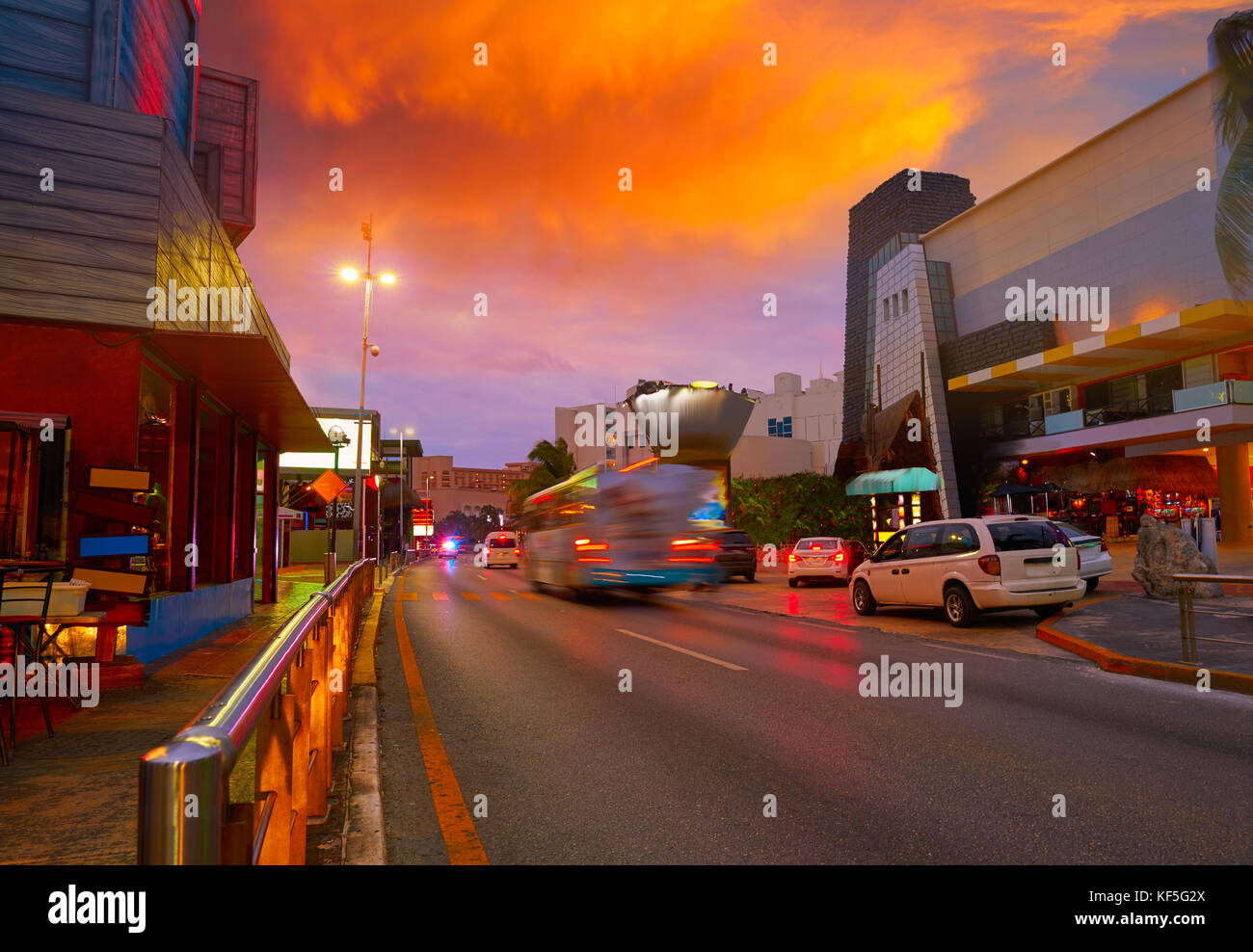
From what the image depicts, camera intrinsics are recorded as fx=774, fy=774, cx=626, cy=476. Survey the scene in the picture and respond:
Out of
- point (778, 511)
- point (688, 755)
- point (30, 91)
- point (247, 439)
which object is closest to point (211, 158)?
point (247, 439)

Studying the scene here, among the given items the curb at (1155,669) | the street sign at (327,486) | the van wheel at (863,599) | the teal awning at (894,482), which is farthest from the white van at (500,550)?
the curb at (1155,669)

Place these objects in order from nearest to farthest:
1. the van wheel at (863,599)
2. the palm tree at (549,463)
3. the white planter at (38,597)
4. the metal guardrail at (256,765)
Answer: the metal guardrail at (256,765)
the white planter at (38,597)
the van wheel at (863,599)
the palm tree at (549,463)

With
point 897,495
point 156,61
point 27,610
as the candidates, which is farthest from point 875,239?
point 27,610

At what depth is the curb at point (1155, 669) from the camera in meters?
7.54

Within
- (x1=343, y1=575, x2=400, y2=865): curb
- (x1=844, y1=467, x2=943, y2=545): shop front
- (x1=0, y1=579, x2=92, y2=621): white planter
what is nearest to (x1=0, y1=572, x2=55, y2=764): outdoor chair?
(x1=0, y1=579, x2=92, y2=621): white planter

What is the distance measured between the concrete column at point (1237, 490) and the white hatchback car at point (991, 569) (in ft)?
87.0

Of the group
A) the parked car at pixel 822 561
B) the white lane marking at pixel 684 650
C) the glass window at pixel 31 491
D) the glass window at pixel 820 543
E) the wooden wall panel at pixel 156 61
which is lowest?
the white lane marking at pixel 684 650

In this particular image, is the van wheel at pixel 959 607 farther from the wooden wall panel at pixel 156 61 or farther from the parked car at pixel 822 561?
the wooden wall panel at pixel 156 61

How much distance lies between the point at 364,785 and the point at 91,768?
1930 mm

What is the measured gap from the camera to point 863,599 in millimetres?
14914

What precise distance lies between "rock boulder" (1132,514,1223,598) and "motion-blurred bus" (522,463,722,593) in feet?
27.9

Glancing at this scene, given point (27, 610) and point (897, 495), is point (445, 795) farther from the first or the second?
point (897, 495)
